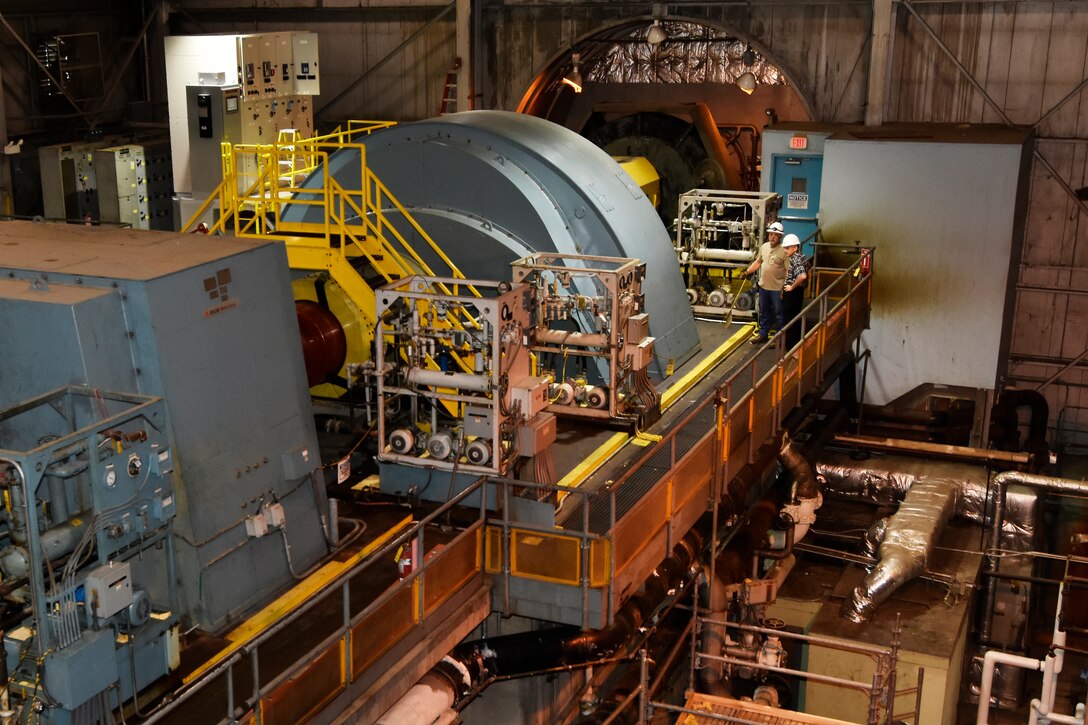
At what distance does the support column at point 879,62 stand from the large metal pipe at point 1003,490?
6.65 m

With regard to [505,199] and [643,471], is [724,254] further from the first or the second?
[643,471]

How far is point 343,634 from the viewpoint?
778 cm

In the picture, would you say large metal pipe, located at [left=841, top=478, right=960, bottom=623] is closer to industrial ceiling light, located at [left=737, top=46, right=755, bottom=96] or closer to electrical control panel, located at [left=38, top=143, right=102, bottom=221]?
industrial ceiling light, located at [left=737, top=46, right=755, bottom=96]

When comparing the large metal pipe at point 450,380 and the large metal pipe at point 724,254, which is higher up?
the large metal pipe at point 724,254

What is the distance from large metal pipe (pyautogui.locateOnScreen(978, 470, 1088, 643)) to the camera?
631 inches

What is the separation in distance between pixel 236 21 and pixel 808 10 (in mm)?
11294

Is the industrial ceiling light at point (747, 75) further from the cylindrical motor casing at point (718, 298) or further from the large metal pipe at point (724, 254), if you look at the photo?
the cylindrical motor casing at point (718, 298)

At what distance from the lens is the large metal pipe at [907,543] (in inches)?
570

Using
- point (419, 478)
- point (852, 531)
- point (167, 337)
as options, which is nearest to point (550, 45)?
point (852, 531)

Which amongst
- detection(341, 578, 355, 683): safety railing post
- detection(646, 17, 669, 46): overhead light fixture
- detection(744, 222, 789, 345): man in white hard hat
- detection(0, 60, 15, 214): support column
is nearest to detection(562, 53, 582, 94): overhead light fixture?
detection(646, 17, 669, 46): overhead light fixture

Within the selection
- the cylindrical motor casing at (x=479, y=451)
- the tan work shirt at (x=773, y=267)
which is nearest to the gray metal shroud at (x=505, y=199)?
the tan work shirt at (x=773, y=267)

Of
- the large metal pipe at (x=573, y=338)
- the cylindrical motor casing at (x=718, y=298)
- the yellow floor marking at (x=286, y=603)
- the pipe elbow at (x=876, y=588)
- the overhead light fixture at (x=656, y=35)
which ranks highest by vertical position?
the overhead light fixture at (x=656, y=35)

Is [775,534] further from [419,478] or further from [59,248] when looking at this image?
[59,248]

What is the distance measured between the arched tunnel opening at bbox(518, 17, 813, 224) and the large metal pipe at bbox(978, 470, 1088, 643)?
6.88 m
